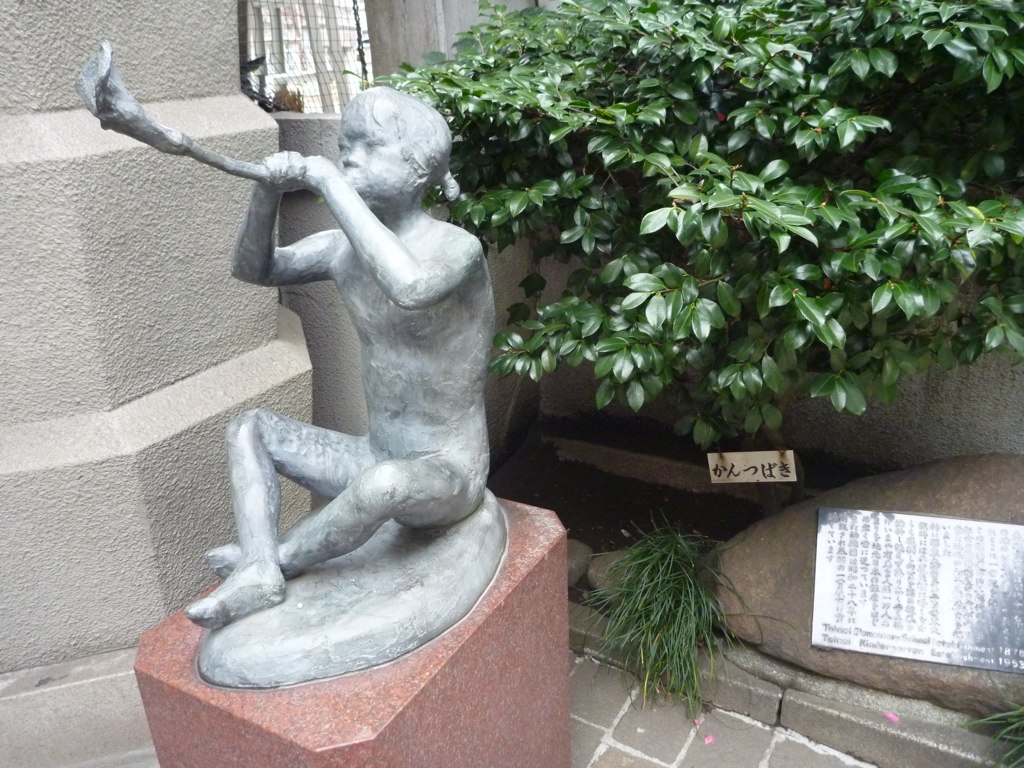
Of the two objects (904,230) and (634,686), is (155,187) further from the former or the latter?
(634,686)

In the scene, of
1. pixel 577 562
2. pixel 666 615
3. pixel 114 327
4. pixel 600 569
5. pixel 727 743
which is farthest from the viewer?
pixel 577 562

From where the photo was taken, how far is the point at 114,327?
216 centimetres

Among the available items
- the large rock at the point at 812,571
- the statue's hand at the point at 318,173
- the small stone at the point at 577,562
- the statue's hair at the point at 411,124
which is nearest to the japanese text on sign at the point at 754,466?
the large rock at the point at 812,571

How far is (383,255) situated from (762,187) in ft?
3.30

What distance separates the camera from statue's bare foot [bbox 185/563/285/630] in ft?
5.17

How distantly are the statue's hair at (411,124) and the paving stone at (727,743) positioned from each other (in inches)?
81.4

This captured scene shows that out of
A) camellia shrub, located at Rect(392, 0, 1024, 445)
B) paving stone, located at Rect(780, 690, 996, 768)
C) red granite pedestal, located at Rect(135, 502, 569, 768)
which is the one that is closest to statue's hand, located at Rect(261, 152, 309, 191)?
camellia shrub, located at Rect(392, 0, 1024, 445)

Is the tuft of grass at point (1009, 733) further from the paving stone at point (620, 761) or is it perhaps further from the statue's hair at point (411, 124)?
the statue's hair at point (411, 124)

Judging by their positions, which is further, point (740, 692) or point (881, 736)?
point (740, 692)

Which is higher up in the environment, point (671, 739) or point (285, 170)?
point (285, 170)

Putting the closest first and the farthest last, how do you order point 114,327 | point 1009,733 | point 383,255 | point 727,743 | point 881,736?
1. point 383,255
2. point 114,327
3. point 1009,733
4. point 881,736
5. point 727,743

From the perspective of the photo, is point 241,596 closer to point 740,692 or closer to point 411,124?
point 411,124

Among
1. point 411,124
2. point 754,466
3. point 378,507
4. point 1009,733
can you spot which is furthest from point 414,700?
point 1009,733

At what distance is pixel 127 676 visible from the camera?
7.65ft
